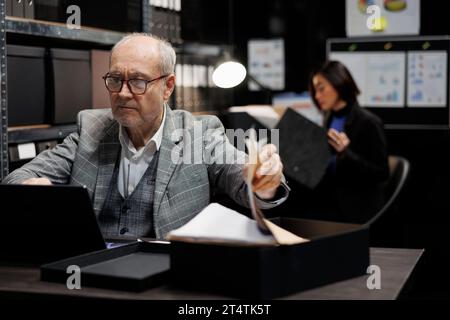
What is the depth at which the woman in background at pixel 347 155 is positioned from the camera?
13.0 feet

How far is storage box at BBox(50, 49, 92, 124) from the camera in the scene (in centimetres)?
306

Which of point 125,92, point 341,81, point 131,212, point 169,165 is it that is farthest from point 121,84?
point 341,81

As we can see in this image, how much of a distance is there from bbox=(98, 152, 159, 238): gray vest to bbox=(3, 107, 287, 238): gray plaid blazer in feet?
0.09

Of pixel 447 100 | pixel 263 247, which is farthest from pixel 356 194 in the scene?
pixel 263 247

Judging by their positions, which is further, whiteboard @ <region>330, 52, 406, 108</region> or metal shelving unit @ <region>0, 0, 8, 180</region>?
whiteboard @ <region>330, 52, 406, 108</region>

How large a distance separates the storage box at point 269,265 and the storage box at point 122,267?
0.07 m

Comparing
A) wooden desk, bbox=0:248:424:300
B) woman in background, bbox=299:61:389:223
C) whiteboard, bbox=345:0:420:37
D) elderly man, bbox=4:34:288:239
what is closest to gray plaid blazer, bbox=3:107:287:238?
elderly man, bbox=4:34:288:239

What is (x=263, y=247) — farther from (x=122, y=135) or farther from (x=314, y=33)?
(x=314, y=33)

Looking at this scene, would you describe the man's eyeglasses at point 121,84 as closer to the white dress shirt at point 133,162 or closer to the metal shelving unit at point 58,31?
the white dress shirt at point 133,162

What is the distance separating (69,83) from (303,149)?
4.58 feet

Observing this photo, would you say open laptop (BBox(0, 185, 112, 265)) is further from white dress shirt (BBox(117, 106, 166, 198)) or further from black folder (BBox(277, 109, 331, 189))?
black folder (BBox(277, 109, 331, 189))

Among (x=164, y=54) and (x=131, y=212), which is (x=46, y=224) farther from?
Answer: (x=164, y=54)

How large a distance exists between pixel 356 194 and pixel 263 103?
1.52m
